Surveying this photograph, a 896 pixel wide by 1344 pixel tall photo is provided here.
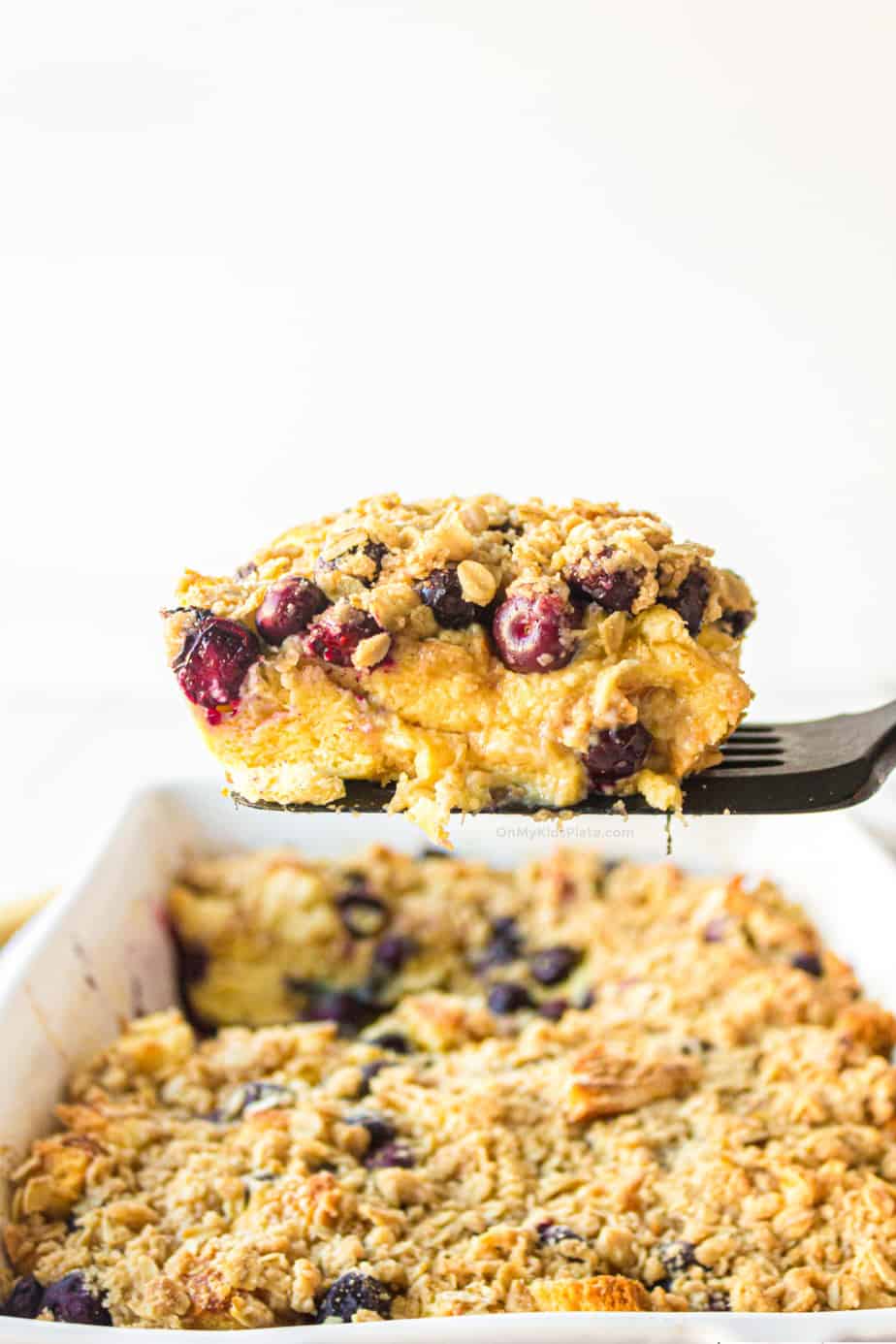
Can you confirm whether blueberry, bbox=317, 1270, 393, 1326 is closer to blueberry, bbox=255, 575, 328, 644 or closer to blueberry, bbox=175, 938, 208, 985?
blueberry, bbox=255, 575, 328, 644

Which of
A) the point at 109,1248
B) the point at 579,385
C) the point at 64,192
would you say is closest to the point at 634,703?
the point at 109,1248

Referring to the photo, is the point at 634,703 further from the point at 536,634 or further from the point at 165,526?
the point at 165,526

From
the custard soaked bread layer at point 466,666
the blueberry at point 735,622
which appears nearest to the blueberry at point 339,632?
the custard soaked bread layer at point 466,666

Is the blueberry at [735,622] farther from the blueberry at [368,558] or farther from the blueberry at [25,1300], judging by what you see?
the blueberry at [25,1300]

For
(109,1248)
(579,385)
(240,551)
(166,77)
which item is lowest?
(109,1248)

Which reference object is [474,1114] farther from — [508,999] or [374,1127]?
[508,999]

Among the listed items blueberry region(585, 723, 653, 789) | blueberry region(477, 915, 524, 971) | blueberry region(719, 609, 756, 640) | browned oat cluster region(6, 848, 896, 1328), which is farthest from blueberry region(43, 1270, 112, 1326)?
blueberry region(719, 609, 756, 640)
